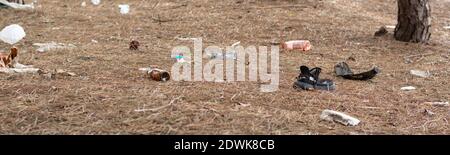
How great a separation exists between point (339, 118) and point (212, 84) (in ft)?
3.67

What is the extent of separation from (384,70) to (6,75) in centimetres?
329

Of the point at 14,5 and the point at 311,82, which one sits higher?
the point at 14,5

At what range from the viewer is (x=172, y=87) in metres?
4.06

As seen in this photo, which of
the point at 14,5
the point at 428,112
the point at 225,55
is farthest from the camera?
the point at 14,5

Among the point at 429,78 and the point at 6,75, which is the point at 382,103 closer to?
the point at 429,78

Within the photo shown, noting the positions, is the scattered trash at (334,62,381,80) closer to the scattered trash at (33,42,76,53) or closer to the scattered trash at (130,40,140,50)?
the scattered trash at (130,40,140,50)

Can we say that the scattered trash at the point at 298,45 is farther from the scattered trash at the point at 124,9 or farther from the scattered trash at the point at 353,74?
the scattered trash at the point at 124,9

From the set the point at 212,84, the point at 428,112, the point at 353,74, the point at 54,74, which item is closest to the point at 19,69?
the point at 54,74

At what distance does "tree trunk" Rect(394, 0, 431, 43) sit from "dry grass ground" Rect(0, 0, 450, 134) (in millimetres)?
144

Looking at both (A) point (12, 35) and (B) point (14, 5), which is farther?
(B) point (14, 5)

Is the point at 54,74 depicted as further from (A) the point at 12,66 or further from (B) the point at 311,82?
(B) the point at 311,82

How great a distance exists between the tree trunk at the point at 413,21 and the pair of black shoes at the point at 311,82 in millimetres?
2261

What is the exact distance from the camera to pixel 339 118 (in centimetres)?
349

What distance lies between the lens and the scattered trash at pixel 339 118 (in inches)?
136
